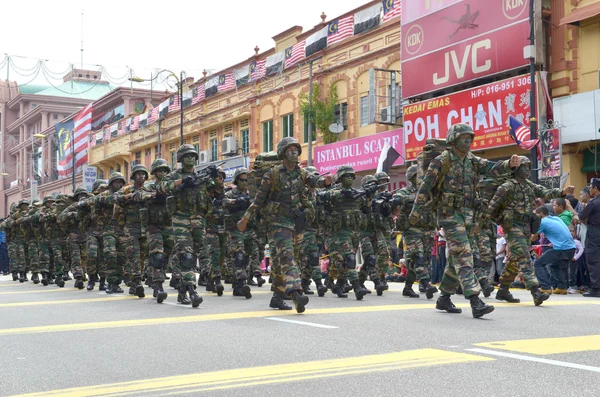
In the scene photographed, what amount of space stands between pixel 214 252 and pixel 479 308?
259 inches

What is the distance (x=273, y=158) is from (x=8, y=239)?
14419 millimetres

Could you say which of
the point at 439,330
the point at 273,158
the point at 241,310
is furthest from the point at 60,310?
the point at 439,330

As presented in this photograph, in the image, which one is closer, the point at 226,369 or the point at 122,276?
the point at 226,369

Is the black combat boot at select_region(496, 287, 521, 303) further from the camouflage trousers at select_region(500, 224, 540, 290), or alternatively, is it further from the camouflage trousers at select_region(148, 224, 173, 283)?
the camouflage trousers at select_region(148, 224, 173, 283)

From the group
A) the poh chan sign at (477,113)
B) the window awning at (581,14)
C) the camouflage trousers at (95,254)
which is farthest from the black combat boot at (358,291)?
the window awning at (581,14)

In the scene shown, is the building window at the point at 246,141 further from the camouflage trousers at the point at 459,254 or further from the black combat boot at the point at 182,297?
the camouflage trousers at the point at 459,254

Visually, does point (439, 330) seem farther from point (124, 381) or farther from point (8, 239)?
point (8, 239)

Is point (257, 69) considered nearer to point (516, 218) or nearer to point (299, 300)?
point (516, 218)

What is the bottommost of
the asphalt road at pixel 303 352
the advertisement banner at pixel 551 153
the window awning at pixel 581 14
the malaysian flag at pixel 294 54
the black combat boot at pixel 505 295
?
the asphalt road at pixel 303 352

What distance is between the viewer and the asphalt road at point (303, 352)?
5121 mm

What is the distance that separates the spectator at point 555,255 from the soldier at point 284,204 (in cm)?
517

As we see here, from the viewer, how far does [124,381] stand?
5426 mm

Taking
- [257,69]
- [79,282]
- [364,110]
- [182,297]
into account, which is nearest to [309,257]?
[182,297]

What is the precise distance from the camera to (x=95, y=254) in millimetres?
15055
